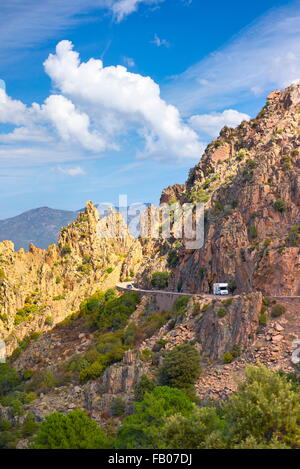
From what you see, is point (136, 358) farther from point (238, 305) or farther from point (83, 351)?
point (83, 351)

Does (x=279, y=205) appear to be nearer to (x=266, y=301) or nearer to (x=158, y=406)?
(x=266, y=301)

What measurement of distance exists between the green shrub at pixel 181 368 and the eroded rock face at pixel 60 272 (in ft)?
130

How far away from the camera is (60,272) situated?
95.1 metres

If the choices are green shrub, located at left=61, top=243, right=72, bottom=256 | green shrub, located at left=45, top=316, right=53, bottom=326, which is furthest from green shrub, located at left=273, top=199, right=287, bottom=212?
green shrub, located at left=61, top=243, right=72, bottom=256

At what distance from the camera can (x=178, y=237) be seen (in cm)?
8125

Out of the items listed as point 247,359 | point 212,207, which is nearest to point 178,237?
point 212,207

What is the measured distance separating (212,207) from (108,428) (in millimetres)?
38708

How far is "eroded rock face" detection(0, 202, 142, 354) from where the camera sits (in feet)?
281

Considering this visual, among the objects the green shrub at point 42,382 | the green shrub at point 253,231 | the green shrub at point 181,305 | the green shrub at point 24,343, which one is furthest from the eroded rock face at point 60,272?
the green shrub at point 253,231

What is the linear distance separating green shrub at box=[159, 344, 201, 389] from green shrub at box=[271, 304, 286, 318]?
818 cm

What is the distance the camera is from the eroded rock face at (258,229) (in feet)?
176

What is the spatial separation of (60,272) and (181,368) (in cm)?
5349

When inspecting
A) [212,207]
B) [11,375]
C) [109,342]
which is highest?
[212,207]

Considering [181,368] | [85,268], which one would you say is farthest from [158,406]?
[85,268]
